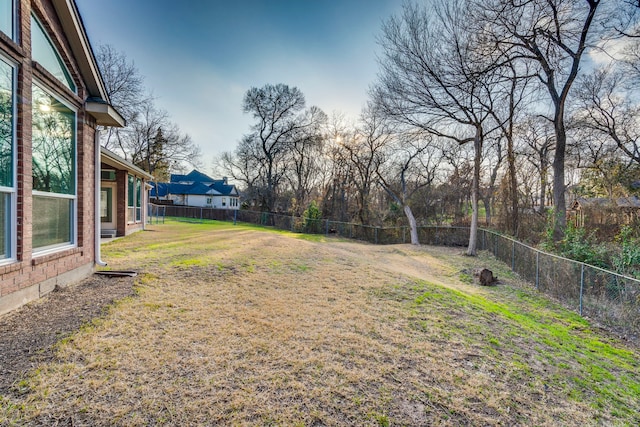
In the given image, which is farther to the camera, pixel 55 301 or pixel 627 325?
pixel 627 325

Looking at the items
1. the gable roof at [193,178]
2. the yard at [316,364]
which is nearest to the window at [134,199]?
the yard at [316,364]

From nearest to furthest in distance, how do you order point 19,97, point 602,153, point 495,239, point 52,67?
1. point 19,97
2. point 52,67
3. point 495,239
4. point 602,153

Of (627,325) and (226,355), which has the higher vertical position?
(226,355)

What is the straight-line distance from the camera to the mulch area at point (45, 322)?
8.41ft

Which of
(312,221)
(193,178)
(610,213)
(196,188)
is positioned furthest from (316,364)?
(193,178)

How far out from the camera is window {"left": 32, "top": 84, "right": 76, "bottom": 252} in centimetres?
393

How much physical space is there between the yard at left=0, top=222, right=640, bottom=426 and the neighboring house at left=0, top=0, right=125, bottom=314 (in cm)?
63

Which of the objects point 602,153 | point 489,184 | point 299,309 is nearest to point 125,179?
point 299,309

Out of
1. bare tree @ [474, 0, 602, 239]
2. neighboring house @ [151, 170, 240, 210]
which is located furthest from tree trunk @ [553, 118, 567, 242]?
neighboring house @ [151, 170, 240, 210]

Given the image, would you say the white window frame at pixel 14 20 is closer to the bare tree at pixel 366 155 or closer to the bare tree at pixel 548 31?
the bare tree at pixel 548 31

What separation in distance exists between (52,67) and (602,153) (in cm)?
2636

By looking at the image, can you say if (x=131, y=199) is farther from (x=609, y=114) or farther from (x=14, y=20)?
(x=609, y=114)

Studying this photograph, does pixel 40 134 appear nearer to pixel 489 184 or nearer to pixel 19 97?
pixel 19 97

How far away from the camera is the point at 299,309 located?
15.2 ft
